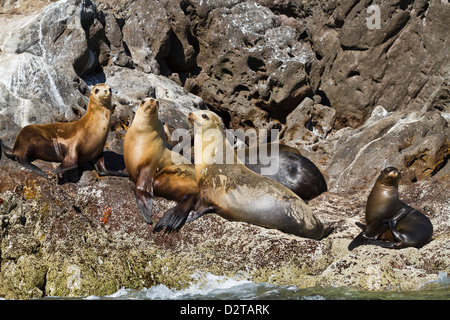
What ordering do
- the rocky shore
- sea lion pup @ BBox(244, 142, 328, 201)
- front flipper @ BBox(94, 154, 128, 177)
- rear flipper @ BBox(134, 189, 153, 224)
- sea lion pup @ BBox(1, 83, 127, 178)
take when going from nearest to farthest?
the rocky shore, rear flipper @ BBox(134, 189, 153, 224), sea lion pup @ BBox(1, 83, 127, 178), front flipper @ BBox(94, 154, 128, 177), sea lion pup @ BBox(244, 142, 328, 201)

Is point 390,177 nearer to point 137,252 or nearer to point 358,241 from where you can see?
point 358,241

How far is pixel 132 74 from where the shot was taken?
1392 centimetres

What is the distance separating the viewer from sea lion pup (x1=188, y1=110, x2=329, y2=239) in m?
6.81

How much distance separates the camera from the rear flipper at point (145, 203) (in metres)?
6.72

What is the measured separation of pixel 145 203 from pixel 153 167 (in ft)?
2.02

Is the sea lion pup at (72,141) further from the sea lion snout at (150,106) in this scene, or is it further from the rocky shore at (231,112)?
the sea lion snout at (150,106)

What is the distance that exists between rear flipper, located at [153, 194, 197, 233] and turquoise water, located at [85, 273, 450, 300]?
2.34ft

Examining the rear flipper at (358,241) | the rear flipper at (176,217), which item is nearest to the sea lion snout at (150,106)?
the rear flipper at (176,217)

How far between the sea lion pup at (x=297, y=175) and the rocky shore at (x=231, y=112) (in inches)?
9.3

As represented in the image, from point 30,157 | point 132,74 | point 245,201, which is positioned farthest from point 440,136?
point 132,74

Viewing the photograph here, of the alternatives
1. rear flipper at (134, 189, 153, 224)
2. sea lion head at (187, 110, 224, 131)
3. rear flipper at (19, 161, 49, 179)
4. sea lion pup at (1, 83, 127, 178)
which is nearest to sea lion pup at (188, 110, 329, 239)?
sea lion head at (187, 110, 224, 131)

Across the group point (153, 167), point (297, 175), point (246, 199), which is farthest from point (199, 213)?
point (297, 175)

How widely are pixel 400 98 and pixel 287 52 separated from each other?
118 inches

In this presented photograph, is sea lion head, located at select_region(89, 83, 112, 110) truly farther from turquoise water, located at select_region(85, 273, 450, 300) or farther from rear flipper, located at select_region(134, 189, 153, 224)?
turquoise water, located at select_region(85, 273, 450, 300)
